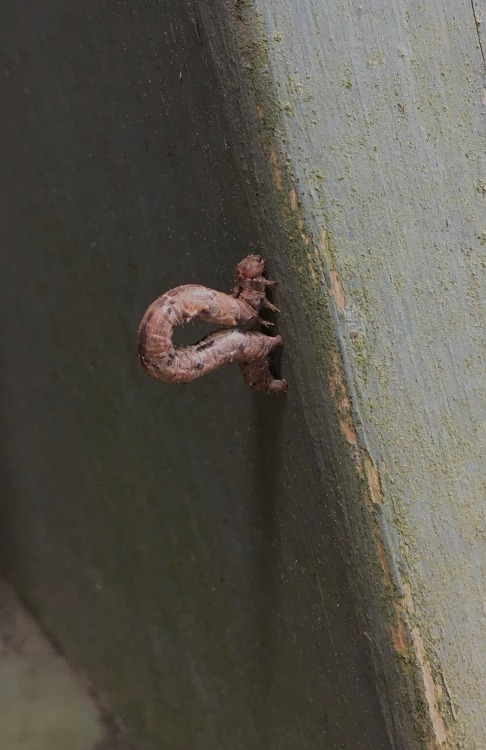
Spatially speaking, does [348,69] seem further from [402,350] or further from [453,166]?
[402,350]

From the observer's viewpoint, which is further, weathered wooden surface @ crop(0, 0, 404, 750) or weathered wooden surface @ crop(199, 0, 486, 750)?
weathered wooden surface @ crop(0, 0, 404, 750)

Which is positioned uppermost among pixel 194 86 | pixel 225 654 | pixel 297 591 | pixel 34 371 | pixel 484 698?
pixel 194 86

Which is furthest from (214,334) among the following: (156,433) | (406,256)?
(156,433)

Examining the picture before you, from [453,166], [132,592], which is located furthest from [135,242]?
[132,592]

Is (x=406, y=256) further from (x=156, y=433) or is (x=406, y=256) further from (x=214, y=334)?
(x=156, y=433)
